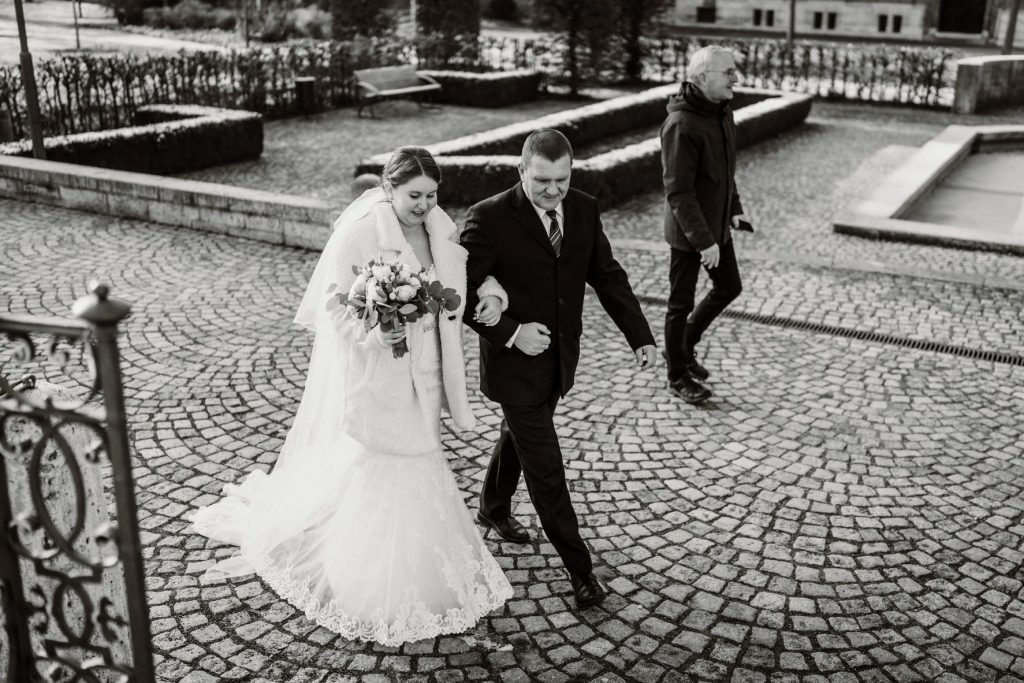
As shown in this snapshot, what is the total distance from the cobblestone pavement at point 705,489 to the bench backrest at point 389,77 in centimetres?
1152

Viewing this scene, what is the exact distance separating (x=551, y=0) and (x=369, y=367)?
20.8 meters

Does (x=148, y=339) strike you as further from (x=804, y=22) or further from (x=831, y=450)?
(x=804, y=22)

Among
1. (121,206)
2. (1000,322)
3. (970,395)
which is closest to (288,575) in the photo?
(970,395)

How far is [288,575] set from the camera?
4.69 metres

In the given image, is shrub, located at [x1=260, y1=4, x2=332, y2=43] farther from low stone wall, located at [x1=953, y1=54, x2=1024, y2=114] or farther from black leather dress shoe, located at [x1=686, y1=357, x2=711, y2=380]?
black leather dress shoe, located at [x1=686, y1=357, x2=711, y2=380]

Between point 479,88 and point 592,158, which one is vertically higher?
point 479,88

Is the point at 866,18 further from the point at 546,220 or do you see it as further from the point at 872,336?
the point at 546,220

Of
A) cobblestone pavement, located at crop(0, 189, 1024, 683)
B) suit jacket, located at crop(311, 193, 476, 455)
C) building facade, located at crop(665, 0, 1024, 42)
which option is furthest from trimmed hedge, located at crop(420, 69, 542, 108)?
building facade, located at crop(665, 0, 1024, 42)

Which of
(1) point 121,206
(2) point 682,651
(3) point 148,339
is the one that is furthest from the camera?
(1) point 121,206

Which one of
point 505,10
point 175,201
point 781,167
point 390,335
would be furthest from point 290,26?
point 390,335

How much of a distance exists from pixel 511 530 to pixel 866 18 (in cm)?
3773

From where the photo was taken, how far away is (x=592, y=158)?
43.0 feet

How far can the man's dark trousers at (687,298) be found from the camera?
22.3ft

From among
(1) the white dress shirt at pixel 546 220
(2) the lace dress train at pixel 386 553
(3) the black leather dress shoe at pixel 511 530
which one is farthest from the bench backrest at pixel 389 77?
(2) the lace dress train at pixel 386 553
